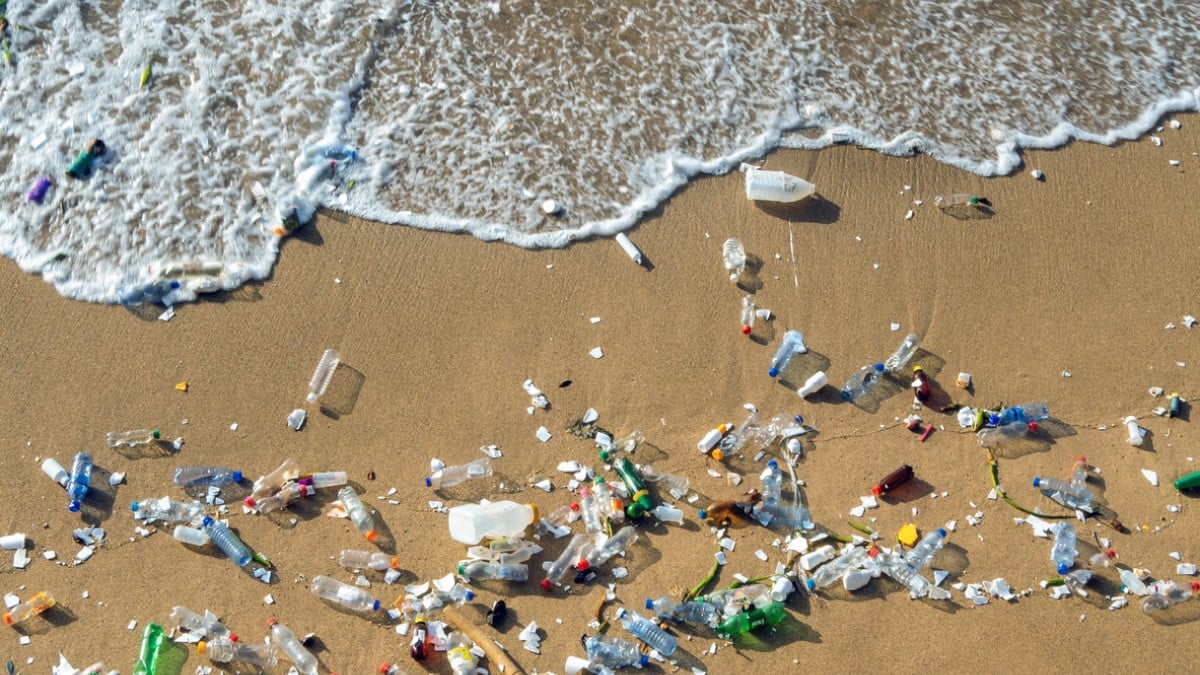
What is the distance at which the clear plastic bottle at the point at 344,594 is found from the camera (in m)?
4.57

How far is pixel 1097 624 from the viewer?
4508 millimetres

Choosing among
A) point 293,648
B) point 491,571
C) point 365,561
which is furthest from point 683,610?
point 293,648

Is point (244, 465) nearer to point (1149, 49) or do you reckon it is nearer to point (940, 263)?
point (940, 263)

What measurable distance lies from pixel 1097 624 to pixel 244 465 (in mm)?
4611

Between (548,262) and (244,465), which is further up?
(548,262)

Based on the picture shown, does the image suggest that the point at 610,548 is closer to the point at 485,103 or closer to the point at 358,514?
the point at 358,514

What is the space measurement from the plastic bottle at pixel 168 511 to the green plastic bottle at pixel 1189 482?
210 inches

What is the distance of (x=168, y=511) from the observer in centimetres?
490

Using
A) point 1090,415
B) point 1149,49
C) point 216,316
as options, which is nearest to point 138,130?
point 216,316

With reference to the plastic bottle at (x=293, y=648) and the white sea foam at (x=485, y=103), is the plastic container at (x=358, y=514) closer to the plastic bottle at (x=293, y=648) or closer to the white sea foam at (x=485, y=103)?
the plastic bottle at (x=293, y=648)

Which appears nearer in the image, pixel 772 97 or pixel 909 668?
pixel 909 668

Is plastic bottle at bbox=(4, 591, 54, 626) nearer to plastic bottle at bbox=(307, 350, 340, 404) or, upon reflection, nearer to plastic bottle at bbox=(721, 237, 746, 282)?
plastic bottle at bbox=(307, 350, 340, 404)

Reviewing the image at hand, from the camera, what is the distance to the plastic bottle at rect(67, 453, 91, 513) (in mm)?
4895

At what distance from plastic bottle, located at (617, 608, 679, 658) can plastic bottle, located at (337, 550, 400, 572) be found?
49.0 inches
